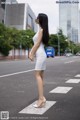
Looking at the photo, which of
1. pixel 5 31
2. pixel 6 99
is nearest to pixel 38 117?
pixel 6 99

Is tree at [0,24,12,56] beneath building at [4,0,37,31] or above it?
beneath

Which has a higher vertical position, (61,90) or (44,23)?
(44,23)

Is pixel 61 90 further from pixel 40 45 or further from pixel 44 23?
pixel 44 23

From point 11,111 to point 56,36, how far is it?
5877 inches

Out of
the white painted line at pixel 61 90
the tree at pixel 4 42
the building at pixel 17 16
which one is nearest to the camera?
the white painted line at pixel 61 90

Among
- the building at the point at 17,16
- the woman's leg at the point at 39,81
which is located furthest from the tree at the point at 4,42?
the woman's leg at the point at 39,81

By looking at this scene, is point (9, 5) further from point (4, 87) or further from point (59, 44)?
point (4, 87)

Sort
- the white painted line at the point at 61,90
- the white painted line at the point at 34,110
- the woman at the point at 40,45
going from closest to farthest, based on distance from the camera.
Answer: the white painted line at the point at 34,110
the woman at the point at 40,45
the white painted line at the point at 61,90

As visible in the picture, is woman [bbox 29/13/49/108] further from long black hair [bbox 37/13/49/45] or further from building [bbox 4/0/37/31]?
building [bbox 4/0/37/31]

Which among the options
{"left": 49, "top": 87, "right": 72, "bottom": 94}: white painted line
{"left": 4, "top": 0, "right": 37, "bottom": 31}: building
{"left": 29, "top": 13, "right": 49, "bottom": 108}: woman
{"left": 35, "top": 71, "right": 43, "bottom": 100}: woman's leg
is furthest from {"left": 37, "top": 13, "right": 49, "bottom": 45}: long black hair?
{"left": 4, "top": 0, "right": 37, "bottom": 31}: building

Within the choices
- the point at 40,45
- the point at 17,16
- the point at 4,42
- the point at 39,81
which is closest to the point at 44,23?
the point at 40,45

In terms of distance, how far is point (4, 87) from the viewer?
12.2 m

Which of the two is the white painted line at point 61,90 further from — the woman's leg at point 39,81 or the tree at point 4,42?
the tree at point 4,42

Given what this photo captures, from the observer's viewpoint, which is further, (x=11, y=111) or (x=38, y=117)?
(x=11, y=111)
